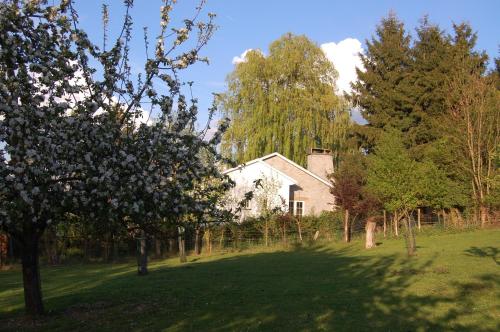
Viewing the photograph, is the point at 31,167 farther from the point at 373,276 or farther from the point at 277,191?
the point at 277,191

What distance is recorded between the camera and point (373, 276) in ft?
44.0

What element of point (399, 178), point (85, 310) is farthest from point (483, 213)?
point (85, 310)

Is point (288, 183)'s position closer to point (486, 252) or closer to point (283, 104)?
point (283, 104)

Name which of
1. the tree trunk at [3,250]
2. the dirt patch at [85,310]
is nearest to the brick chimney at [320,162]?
the tree trunk at [3,250]

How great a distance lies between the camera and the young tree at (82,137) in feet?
21.7

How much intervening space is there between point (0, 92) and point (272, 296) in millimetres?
6571

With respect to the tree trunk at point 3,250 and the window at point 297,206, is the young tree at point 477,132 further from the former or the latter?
the tree trunk at point 3,250

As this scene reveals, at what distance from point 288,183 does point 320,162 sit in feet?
22.0

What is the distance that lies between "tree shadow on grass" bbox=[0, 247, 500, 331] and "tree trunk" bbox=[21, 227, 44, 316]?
0.37 m

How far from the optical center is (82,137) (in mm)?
7285

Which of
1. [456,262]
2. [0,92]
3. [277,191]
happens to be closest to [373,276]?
[456,262]

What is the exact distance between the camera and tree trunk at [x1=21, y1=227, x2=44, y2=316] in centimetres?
907

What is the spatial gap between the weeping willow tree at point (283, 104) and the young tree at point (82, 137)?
32.0 m

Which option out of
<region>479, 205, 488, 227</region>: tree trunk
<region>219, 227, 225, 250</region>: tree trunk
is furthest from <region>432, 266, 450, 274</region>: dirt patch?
<region>479, 205, 488, 227</region>: tree trunk
